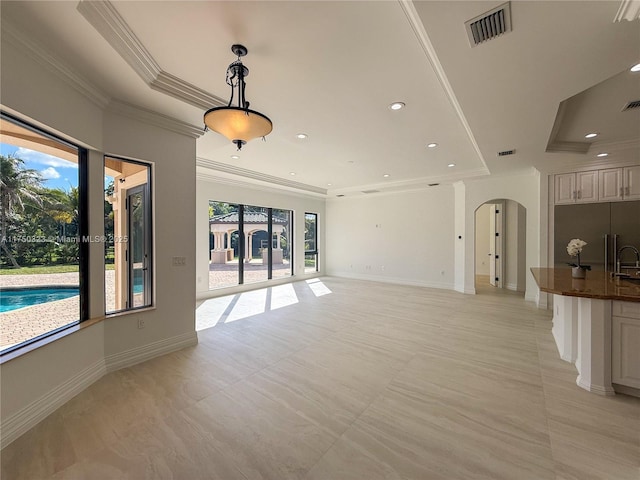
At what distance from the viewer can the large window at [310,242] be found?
9.38m

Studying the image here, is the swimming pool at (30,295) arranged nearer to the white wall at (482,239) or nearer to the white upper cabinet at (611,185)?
the white upper cabinet at (611,185)

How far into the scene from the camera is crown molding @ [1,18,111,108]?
1.84m

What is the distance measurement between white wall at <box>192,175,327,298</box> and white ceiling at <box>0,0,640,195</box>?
105 inches

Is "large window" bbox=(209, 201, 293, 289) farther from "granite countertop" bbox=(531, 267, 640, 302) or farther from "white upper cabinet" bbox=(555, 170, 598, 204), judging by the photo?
"white upper cabinet" bbox=(555, 170, 598, 204)

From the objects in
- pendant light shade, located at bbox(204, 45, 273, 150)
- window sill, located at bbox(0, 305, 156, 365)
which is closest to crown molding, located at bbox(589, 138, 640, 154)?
pendant light shade, located at bbox(204, 45, 273, 150)

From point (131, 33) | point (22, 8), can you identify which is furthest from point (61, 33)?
point (131, 33)

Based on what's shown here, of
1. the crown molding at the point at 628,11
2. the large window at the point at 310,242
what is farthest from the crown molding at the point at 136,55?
the large window at the point at 310,242

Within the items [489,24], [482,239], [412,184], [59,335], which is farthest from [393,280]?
[59,335]

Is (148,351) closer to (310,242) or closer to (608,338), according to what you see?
(608,338)

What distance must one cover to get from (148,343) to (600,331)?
4717 mm

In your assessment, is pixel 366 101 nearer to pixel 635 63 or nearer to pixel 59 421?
pixel 635 63

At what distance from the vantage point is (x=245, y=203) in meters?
7.29

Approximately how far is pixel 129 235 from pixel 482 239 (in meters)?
10.1

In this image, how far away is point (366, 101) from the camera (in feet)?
9.84
